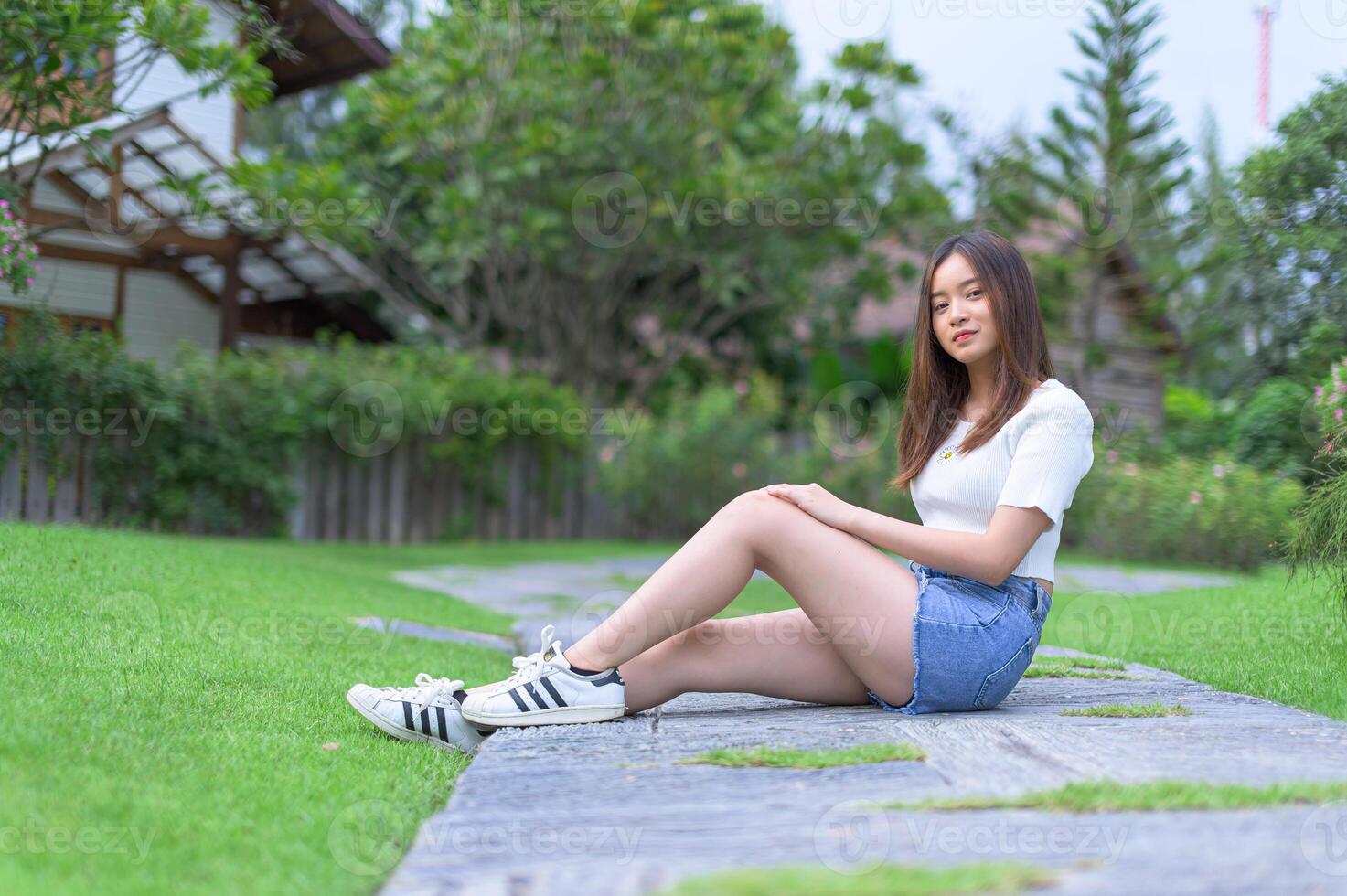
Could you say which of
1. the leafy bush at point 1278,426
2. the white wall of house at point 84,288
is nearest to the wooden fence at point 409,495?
the white wall of house at point 84,288

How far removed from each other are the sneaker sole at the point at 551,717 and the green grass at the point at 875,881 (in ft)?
3.75

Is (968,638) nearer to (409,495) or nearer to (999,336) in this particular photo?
(999,336)

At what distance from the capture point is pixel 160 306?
12.8 metres

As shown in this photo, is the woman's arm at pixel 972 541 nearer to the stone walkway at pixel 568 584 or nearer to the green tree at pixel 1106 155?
the stone walkway at pixel 568 584

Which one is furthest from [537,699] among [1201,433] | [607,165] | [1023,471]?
[1201,433]

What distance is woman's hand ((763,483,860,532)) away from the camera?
261 centimetres

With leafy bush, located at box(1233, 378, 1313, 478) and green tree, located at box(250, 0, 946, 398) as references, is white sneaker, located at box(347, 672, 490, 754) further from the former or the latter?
green tree, located at box(250, 0, 946, 398)

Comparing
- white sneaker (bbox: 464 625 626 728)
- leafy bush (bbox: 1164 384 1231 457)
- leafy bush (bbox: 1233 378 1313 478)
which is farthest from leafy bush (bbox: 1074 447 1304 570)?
white sneaker (bbox: 464 625 626 728)

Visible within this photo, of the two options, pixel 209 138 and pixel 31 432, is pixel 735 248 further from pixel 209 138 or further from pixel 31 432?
pixel 31 432

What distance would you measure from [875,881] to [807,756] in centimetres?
72

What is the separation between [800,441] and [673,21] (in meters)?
4.79

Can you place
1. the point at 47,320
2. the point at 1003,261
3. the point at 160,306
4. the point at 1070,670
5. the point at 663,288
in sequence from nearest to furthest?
the point at 1003,261
the point at 1070,670
the point at 47,320
the point at 160,306
the point at 663,288

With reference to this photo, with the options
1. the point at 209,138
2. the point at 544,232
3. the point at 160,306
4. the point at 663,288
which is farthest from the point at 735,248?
the point at 160,306

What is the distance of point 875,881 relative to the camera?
4.70 feet
